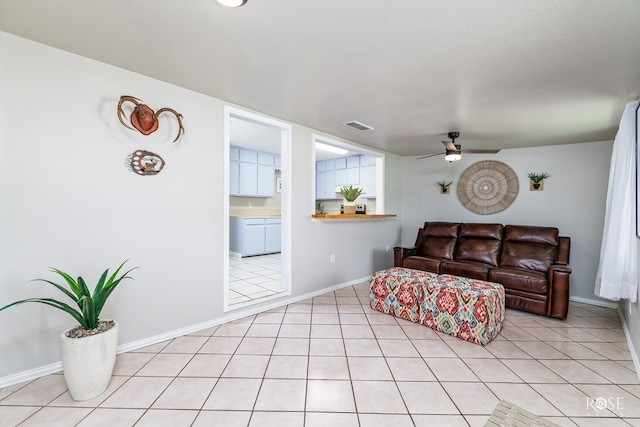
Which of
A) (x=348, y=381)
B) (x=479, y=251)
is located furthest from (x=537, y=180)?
(x=348, y=381)

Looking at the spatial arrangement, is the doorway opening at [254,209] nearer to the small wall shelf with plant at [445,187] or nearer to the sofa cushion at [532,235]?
the small wall shelf with plant at [445,187]

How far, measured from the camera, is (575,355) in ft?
7.39

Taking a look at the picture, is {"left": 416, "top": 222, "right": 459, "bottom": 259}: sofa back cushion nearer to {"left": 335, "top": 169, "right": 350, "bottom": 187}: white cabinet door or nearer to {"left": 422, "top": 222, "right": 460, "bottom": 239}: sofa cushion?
{"left": 422, "top": 222, "right": 460, "bottom": 239}: sofa cushion

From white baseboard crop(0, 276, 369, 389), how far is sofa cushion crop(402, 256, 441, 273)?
0.92 metres

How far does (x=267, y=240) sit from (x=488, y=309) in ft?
→ 16.1

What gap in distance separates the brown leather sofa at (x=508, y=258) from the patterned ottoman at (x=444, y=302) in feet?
2.25

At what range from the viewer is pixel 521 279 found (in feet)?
10.4

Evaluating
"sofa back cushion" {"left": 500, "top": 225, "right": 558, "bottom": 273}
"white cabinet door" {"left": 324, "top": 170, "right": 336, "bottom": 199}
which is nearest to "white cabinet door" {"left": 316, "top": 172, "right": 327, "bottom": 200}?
"white cabinet door" {"left": 324, "top": 170, "right": 336, "bottom": 199}

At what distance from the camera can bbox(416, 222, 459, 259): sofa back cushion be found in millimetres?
4160

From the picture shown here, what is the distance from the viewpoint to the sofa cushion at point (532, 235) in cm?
356

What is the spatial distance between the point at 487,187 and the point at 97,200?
5.08 metres

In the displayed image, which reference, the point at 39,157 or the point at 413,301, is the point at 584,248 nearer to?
the point at 413,301

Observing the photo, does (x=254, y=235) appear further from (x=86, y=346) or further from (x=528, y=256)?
(x=528, y=256)

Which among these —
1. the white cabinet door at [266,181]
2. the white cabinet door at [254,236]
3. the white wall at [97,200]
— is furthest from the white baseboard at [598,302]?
the white cabinet door at [266,181]
